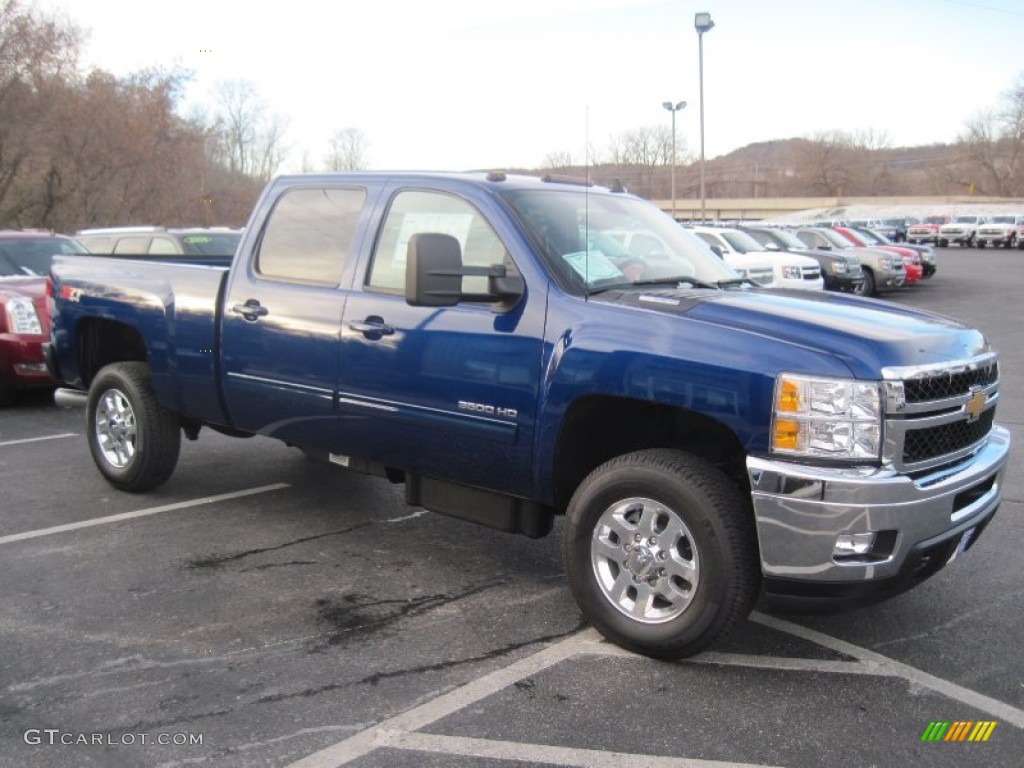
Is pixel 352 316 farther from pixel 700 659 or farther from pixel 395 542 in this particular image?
pixel 700 659

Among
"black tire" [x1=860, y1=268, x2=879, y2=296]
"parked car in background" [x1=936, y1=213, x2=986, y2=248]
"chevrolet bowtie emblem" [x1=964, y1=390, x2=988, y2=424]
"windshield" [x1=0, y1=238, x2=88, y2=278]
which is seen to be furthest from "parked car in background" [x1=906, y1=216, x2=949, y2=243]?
"chevrolet bowtie emblem" [x1=964, y1=390, x2=988, y2=424]

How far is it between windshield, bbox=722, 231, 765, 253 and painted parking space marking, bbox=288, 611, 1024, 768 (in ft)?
54.7

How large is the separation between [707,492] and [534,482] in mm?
848

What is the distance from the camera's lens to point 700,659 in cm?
388

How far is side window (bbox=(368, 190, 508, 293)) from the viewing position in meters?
4.43

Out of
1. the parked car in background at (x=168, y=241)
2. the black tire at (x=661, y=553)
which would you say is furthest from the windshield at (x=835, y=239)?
the black tire at (x=661, y=553)

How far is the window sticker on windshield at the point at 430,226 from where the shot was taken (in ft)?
15.0

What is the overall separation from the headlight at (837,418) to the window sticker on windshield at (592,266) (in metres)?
1.17

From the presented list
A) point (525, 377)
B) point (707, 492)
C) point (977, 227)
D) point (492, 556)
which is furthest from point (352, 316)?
point (977, 227)

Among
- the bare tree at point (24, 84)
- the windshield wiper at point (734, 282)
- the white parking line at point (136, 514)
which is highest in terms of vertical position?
the bare tree at point (24, 84)

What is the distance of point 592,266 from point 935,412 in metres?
1.55

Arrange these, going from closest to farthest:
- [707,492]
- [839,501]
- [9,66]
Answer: [839,501]
[707,492]
[9,66]

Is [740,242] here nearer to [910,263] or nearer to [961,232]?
[910,263]

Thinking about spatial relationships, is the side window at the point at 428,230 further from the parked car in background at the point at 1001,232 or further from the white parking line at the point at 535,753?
the parked car in background at the point at 1001,232
